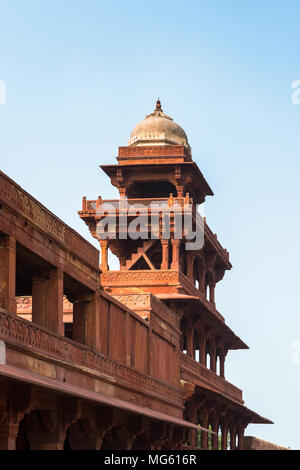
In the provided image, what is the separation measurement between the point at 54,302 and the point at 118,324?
5.91 m

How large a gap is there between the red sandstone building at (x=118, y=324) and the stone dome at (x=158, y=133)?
56mm

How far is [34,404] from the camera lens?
61.6 feet

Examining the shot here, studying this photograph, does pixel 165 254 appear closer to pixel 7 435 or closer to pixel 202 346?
pixel 202 346

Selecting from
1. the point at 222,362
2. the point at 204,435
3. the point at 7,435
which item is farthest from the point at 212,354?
the point at 7,435

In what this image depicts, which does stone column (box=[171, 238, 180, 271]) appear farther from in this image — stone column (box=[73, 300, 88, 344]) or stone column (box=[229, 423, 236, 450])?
stone column (box=[73, 300, 88, 344])

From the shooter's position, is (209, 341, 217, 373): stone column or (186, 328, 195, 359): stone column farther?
→ (209, 341, 217, 373): stone column

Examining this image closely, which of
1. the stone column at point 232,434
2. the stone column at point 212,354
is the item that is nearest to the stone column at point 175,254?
the stone column at point 212,354

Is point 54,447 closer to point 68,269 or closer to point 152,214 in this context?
point 68,269

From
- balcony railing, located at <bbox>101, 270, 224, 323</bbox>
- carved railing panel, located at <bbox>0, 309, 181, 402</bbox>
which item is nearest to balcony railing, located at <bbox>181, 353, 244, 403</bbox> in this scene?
balcony railing, located at <bbox>101, 270, 224, 323</bbox>

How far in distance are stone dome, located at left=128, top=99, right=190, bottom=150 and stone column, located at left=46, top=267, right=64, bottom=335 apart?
25477mm

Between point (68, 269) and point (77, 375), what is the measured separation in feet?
7.53

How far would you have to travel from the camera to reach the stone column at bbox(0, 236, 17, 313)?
18.4 meters

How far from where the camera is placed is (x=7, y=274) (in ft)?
60.7
